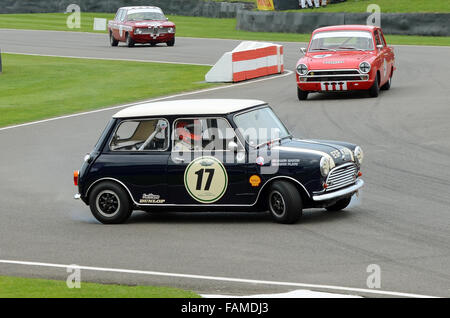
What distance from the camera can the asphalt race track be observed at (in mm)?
8906

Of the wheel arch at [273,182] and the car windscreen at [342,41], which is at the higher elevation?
the car windscreen at [342,41]

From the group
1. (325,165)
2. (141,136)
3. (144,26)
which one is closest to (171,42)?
(144,26)

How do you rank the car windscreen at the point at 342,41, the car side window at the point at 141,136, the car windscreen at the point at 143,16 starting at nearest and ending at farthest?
the car side window at the point at 141,136, the car windscreen at the point at 342,41, the car windscreen at the point at 143,16

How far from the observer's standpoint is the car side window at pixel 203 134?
11.3m

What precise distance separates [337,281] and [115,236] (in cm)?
338

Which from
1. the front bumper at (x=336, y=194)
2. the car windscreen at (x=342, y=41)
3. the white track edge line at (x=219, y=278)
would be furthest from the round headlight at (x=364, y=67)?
the white track edge line at (x=219, y=278)

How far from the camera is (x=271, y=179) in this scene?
1101 cm

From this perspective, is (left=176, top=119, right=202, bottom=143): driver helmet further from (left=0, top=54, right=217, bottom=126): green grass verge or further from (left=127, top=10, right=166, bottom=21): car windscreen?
(left=127, top=10, right=166, bottom=21): car windscreen

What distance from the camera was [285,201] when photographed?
A: 35.6ft

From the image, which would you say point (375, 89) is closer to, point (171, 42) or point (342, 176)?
point (342, 176)

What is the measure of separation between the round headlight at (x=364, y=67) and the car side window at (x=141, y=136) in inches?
422

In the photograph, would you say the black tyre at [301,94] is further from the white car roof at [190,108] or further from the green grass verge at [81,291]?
the green grass verge at [81,291]

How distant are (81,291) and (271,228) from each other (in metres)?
3.13

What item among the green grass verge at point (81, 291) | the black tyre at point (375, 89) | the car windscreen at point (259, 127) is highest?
the car windscreen at point (259, 127)
